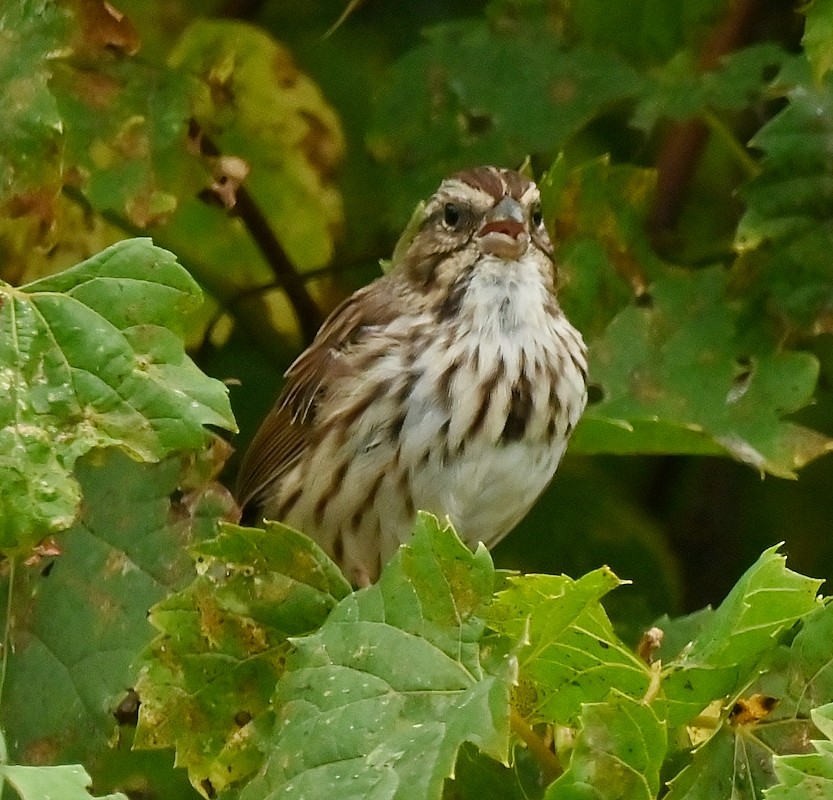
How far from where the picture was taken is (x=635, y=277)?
3.10m

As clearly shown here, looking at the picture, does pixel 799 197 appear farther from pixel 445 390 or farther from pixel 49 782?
pixel 49 782

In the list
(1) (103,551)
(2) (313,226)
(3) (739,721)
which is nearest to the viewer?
(3) (739,721)

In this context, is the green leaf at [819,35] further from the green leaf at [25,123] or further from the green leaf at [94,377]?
the green leaf at [25,123]

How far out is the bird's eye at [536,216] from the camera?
292 cm

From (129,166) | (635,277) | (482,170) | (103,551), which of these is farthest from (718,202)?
(103,551)

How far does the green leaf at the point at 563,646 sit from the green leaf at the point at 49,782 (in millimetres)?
463

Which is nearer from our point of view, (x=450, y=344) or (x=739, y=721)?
(x=739, y=721)

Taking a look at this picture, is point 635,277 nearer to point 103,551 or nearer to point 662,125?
point 662,125

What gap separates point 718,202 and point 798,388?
2.60 ft

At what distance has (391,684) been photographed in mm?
1821

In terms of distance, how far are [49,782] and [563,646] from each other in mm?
566

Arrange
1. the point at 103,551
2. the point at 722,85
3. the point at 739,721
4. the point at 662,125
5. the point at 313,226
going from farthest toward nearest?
the point at 662,125 → the point at 313,226 → the point at 722,85 → the point at 103,551 → the point at 739,721

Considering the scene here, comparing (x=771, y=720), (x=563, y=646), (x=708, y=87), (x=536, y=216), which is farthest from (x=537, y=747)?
(x=708, y=87)

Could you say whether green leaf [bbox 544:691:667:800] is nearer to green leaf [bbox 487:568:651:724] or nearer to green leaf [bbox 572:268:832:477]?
green leaf [bbox 487:568:651:724]
